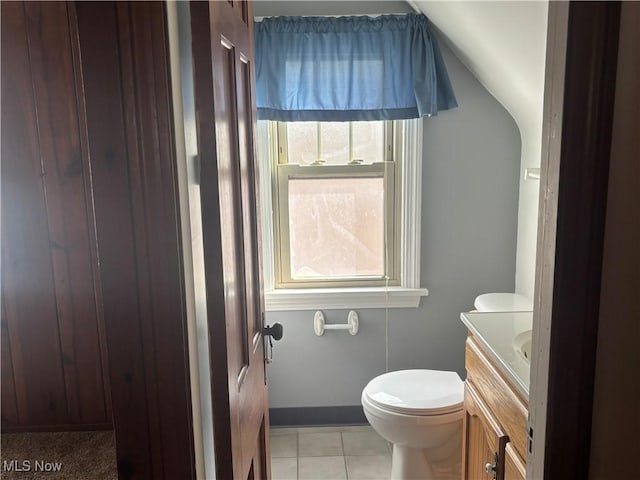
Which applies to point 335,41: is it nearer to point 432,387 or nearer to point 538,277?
point 432,387

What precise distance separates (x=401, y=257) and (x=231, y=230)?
1.72 m

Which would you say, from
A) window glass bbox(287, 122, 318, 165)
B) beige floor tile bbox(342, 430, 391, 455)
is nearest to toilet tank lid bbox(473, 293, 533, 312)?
beige floor tile bbox(342, 430, 391, 455)

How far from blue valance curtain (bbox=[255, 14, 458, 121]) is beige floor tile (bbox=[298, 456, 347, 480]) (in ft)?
5.24

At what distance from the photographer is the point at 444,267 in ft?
8.83

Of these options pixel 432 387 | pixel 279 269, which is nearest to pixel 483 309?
pixel 432 387

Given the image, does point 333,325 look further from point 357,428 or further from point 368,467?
point 368,467

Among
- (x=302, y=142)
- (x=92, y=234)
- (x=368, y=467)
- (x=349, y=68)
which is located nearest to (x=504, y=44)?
(x=349, y=68)

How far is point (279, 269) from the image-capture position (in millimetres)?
2738

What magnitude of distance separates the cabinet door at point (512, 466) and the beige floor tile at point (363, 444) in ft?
4.14

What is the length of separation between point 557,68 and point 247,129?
2.45ft

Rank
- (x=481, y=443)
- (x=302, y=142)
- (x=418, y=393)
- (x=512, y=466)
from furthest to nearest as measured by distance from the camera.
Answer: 1. (x=302, y=142)
2. (x=418, y=393)
3. (x=481, y=443)
4. (x=512, y=466)

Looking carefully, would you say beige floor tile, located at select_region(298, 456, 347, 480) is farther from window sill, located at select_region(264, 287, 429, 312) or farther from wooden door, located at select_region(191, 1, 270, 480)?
wooden door, located at select_region(191, 1, 270, 480)

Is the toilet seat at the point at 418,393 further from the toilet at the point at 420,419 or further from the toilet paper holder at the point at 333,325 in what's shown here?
the toilet paper holder at the point at 333,325

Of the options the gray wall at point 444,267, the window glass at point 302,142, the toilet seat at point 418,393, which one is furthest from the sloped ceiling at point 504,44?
the toilet seat at point 418,393
